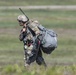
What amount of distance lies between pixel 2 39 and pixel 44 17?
10.2 metres

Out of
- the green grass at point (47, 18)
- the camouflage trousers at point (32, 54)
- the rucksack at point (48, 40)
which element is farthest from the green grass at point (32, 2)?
the rucksack at point (48, 40)

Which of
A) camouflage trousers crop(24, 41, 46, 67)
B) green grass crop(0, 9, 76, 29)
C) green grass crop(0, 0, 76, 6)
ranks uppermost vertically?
camouflage trousers crop(24, 41, 46, 67)

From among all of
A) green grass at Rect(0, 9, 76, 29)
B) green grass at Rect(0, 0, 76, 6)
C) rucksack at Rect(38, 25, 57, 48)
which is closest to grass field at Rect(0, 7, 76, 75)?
green grass at Rect(0, 9, 76, 29)

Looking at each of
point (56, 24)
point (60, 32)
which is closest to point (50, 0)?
point (56, 24)

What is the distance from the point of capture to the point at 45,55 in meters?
18.7

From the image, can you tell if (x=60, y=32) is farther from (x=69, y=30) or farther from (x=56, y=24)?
(x=56, y=24)

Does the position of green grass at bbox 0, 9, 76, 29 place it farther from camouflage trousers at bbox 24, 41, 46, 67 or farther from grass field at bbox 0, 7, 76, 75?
camouflage trousers at bbox 24, 41, 46, 67

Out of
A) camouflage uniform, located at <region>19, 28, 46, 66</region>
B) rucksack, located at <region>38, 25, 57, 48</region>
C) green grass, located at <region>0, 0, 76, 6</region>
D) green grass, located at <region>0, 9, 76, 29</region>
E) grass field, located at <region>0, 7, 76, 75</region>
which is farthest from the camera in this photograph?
green grass, located at <region>0, 0, 76, 6</region>

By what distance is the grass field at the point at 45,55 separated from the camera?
401 inches

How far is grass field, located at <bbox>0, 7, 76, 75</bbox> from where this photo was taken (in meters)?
10.2

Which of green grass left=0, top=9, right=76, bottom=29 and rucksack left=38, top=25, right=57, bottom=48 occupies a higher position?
rucksack left=38, top=25, right=57, bottom=48

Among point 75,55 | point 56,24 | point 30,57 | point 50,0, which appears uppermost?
point 30,57

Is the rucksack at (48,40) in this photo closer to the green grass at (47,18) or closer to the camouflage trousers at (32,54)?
the camouflage trousers at (32,54)

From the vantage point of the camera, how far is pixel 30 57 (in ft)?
39.2
